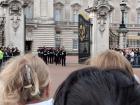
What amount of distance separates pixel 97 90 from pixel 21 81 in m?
0.87

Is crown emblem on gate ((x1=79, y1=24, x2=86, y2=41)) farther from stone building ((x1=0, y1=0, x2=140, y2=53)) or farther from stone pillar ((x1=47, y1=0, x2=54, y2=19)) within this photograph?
stone pillar ((x1=47, y1=0, x2=54, y2=19))

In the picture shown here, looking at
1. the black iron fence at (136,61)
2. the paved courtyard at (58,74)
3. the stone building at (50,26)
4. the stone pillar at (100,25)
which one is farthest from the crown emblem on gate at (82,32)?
the stone building at (50,26)

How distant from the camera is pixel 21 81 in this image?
297 cm

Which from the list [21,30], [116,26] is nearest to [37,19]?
[116,26]

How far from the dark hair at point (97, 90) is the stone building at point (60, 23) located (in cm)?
5259

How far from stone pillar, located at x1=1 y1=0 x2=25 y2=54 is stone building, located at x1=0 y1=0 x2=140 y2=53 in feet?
72.8

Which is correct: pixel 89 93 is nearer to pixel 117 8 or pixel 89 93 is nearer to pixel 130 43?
pixel 130 43

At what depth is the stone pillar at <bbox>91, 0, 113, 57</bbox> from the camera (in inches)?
1399

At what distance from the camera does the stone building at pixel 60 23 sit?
58.2 meters

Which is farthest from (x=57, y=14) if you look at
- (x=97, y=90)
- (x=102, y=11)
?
(x=97, y=90)

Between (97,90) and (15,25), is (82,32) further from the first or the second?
(97,90)

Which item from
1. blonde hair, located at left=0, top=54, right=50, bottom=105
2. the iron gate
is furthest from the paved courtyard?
blonde hair, located at left=0, top=54, right=50, bottom=105

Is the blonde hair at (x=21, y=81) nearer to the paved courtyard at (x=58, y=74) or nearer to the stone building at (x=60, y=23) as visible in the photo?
the paved courtyard at (x=58, y=74)

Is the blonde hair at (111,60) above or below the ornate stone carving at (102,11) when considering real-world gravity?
below
